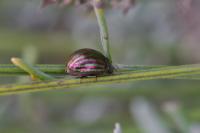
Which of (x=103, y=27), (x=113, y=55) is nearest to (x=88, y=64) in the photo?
(x=103, y=27)

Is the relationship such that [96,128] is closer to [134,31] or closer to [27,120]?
[27,120]

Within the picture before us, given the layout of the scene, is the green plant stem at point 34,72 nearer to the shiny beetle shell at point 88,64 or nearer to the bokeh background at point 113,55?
the shiny beetle shell at point 88,64

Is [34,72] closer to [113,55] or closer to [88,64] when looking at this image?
[88,64]

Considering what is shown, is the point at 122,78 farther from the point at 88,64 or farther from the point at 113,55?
the point at 113,55

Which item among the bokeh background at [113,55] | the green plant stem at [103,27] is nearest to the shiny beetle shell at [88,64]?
the green plant stem at [103,27]

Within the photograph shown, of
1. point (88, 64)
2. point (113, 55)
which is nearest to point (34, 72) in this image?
point (88, 64)

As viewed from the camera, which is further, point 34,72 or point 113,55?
point 113,55

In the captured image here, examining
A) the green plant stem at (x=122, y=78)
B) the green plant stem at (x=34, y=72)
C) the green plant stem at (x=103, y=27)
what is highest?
the green plant stem at (x=103, y=27)
